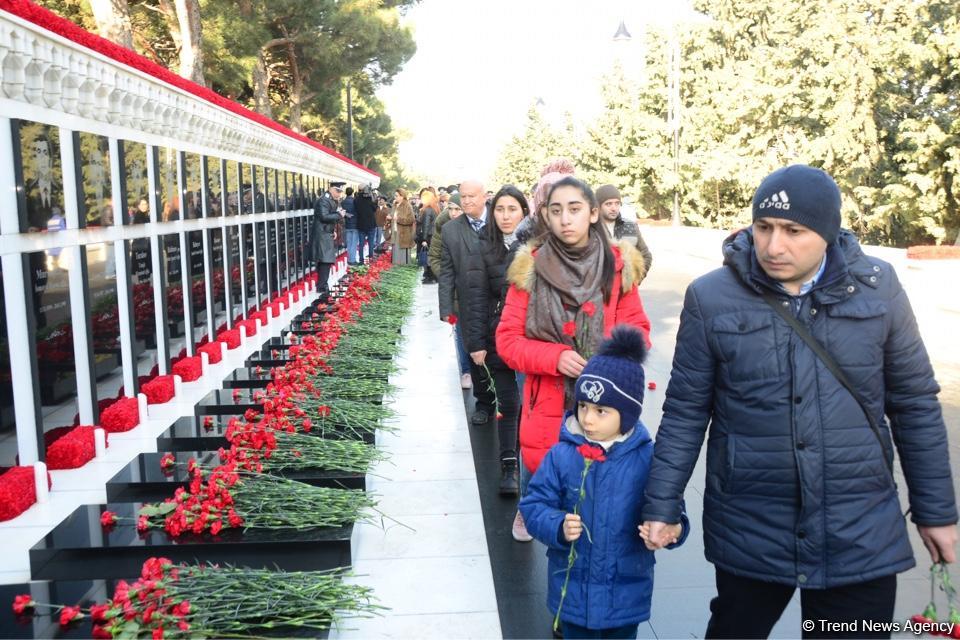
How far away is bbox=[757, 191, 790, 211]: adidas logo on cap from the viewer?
2.38 m

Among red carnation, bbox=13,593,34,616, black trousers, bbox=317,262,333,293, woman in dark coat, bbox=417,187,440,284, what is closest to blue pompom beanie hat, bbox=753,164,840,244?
red carnation, bbox=13,593,34,616

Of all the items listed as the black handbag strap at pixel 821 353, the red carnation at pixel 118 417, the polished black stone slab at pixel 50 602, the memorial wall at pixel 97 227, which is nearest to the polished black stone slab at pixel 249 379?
the memorial wall at pixel 97 227

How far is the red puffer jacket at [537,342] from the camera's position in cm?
372

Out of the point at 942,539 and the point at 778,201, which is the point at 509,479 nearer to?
the point at 942,539

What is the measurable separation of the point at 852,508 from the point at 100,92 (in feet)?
19.5

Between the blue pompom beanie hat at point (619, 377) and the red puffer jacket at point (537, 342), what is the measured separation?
2.03 feet

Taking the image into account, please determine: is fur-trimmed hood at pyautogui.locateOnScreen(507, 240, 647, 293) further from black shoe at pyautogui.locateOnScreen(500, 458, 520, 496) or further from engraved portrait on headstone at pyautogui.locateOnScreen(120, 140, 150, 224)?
engraved portrait on headstone at pyautogui.locateOnScreen(120, 140, 150, 224)

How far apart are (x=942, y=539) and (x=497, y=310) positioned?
11.6ft

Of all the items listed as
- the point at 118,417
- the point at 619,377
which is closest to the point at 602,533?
the point at 619,377

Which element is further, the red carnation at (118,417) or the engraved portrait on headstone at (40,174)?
the red carnation at (118,417)

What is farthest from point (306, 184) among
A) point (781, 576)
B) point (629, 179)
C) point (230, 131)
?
point (629, 179)

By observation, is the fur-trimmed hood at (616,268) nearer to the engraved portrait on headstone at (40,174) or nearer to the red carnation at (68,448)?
the engraved portrait on headstone at (40,174)

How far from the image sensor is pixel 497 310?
5.75 meters

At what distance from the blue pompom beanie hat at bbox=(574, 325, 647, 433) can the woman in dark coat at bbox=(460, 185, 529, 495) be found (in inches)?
98.1
